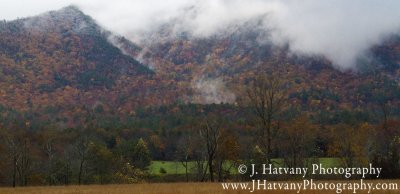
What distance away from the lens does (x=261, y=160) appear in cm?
7462

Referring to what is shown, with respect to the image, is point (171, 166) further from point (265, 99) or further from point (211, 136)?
point (265, 99)

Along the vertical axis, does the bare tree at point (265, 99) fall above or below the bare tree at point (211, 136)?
above

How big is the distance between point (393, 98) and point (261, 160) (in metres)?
131

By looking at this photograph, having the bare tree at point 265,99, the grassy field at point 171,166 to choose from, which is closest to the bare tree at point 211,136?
the bare tree at point 265,99

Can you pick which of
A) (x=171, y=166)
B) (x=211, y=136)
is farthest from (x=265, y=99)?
(x=171, y=166)

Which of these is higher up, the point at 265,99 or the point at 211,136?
the point at 265,99

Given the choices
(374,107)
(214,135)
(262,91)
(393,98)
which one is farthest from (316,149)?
(393,98)

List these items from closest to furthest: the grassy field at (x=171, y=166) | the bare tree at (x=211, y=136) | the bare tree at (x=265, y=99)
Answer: the bare tree at (x=265, y=99)
the bare tree at (x=211, y=136)
the grassy field at (x=171, y=166)

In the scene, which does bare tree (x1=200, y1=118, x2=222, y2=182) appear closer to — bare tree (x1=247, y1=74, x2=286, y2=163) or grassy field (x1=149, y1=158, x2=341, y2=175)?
bare tree (x1=247, y1=74, x2=286, y2=163)

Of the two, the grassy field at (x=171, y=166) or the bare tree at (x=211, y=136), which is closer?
the bare tree at (x=211, y=136)

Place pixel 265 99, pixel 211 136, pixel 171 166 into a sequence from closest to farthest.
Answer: pixel 265 99 → pixel 211 136 → pixel 171 166

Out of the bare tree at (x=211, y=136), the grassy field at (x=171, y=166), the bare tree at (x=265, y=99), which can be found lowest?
the grassy field at (x=171, y=166)

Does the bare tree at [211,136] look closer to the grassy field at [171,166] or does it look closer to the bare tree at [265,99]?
the bare tree at [265,99]

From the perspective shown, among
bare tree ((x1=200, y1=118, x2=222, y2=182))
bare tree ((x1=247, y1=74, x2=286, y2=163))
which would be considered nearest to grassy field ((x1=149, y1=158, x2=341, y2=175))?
bare tree ((x1=200, y1=118, x2=222, y2=182))
